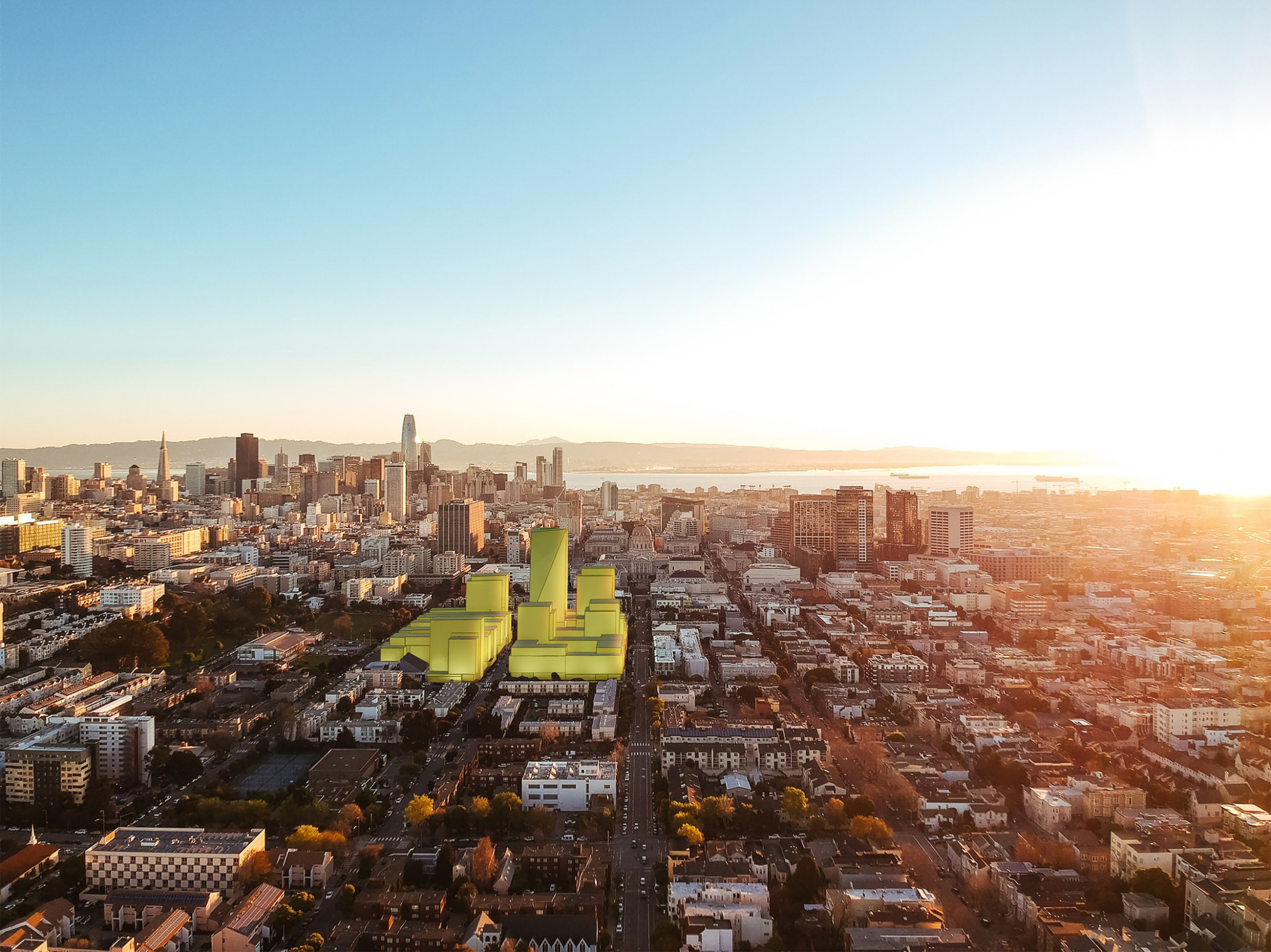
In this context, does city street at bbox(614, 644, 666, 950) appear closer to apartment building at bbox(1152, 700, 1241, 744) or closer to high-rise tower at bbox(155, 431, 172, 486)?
apartment building at bbox(1152, 700, 1241, 744)

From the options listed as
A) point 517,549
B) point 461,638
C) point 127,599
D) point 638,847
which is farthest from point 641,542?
point 638,847

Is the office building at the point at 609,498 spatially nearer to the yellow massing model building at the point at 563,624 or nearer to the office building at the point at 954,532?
the office building at the point at 954,532

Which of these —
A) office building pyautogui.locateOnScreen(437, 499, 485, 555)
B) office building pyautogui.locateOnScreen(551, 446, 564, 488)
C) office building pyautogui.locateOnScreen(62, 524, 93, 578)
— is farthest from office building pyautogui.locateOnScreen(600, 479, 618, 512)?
office building pyautogui.locateOnScreen(62, 524, 93, 578)

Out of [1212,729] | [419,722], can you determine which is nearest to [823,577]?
[1212,729]

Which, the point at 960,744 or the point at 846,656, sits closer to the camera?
the point at 960,744

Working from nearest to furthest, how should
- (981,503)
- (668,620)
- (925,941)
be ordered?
(925,941) < (668,620) < (981,503)

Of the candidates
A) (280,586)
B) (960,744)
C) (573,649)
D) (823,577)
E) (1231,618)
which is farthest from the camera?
(823,577)

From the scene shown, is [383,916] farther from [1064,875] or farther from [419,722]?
[1064,875]
